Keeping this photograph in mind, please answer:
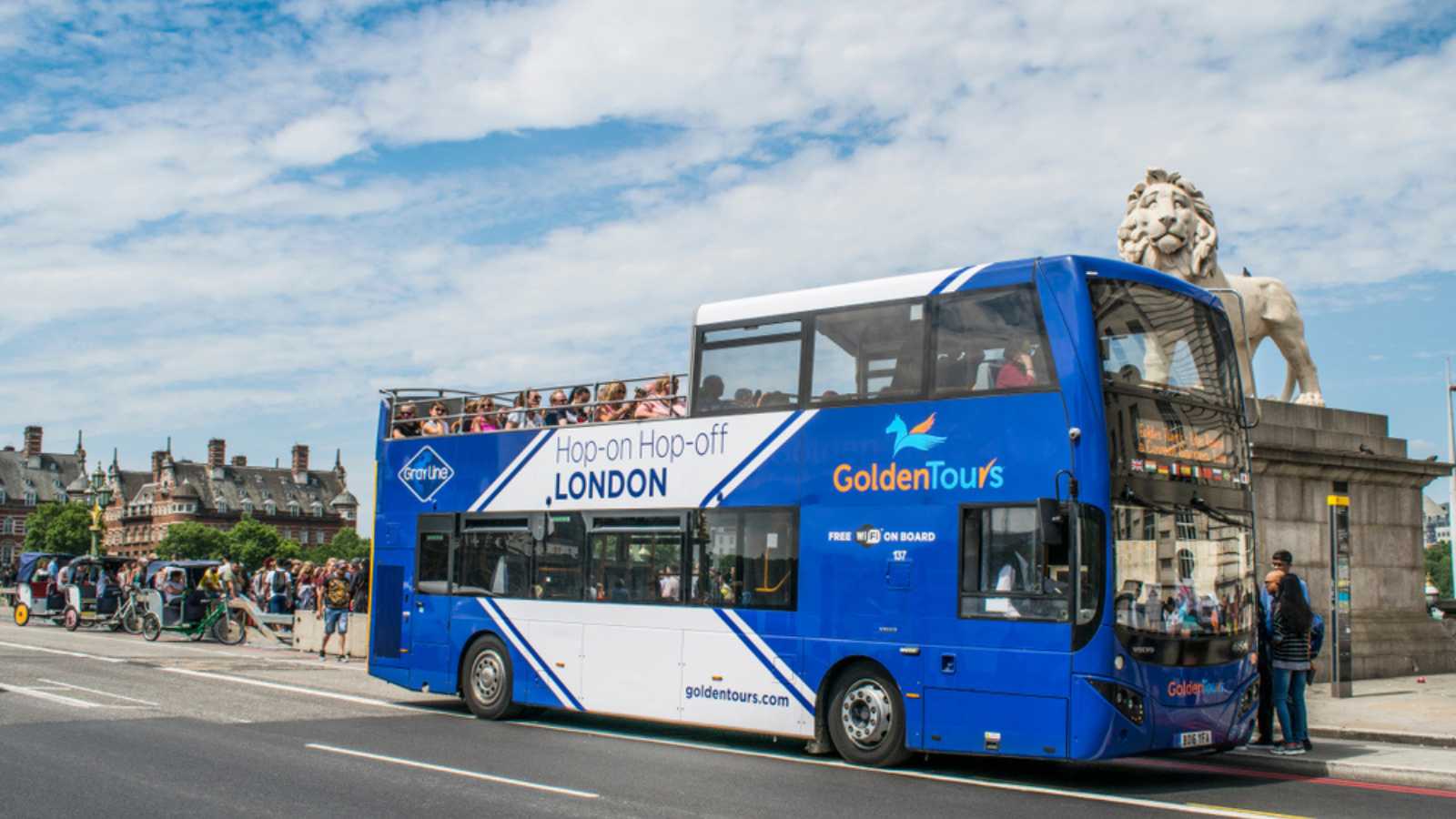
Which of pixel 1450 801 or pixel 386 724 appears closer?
pixel 1450 801

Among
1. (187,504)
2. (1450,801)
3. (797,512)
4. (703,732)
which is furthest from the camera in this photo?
(187,504)

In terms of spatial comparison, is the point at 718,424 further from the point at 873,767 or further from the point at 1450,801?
the point at 1450,801

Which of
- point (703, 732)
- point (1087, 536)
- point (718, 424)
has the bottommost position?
point (703, 732)

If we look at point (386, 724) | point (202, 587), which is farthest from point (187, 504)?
point (386, 724)

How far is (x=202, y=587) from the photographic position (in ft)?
101

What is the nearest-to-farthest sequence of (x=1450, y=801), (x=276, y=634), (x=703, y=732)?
(x=1450, y=801) < (x=703, y=732) < (x=276, y=634)

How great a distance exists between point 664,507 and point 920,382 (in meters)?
3.20

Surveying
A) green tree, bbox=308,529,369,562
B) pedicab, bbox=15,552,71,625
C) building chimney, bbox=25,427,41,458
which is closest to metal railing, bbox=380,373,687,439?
pedicab, bbox=15,552,71,625

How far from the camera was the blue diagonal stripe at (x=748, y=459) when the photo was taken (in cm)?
1288

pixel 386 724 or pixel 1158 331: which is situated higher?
pixel 1158 331

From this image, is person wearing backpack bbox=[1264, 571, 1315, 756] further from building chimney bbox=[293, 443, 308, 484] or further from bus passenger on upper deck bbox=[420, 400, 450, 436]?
building chimney bbox=[293, 443, 308, 484]

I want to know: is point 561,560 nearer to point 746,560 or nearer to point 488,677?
point 488,677

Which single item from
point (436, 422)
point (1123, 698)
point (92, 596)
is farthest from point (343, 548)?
point (1123, 698)

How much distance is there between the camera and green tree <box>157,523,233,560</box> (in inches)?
5468
